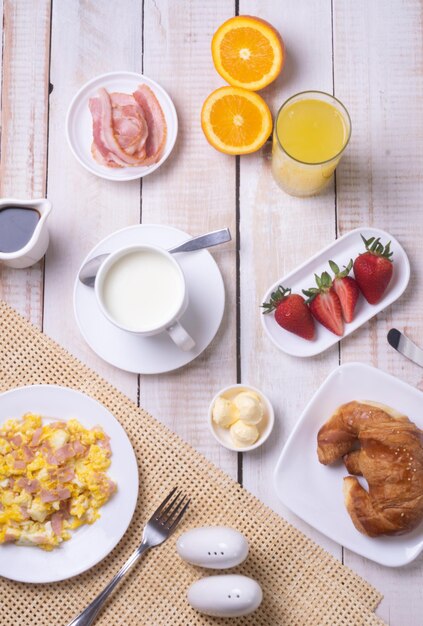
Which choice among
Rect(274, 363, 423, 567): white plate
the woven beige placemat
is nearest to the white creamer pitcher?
the woven beige placemat

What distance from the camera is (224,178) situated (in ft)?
5.21

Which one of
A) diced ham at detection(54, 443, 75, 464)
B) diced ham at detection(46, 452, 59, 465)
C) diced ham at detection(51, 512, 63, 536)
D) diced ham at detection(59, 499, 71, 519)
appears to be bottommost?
diced ham at detection(51, 512, 63, 536)

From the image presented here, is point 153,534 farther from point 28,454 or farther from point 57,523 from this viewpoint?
point 28,454

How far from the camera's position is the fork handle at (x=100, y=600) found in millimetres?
1462

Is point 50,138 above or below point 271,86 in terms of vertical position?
below

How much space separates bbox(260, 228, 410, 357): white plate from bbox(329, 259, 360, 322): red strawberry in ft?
0.10

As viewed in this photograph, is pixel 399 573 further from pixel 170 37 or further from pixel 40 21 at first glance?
pixel 40 21

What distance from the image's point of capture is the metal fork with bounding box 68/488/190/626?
4.80 ft

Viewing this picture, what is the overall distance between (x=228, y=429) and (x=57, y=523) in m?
0.39

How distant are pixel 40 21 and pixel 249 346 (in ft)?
2.79

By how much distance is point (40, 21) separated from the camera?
1.62 metres

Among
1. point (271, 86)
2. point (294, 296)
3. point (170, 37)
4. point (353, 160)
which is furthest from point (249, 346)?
point (170, 37)

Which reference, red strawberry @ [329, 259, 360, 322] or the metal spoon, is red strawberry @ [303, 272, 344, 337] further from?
the metal spoon

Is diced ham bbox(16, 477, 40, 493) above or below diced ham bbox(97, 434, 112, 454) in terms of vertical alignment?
below
